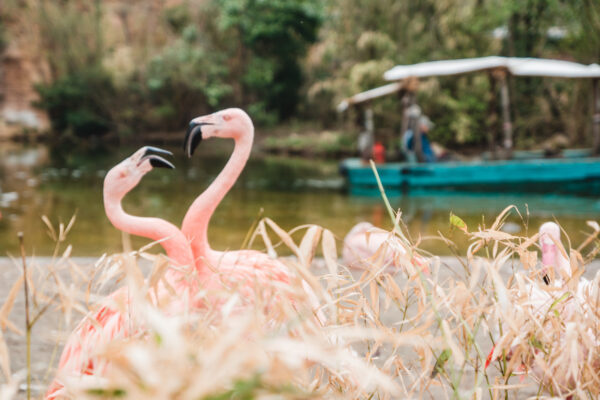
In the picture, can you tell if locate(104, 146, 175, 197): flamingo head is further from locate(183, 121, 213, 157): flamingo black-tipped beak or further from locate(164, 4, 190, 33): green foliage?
locate(164, 4, 190, 33): green foliage

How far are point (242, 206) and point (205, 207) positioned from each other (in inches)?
269

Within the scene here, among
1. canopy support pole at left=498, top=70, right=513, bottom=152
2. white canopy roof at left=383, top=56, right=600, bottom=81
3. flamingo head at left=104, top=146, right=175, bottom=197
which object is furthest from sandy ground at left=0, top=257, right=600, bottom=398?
canopy support pole at left=498, top=70, right=513, bottom=152

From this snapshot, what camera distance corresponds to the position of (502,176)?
10.3 metres

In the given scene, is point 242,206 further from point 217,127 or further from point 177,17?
point 177,17

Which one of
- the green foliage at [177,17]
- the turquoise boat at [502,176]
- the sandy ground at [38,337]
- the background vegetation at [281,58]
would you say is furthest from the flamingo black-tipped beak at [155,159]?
the green foliage at [177,17]

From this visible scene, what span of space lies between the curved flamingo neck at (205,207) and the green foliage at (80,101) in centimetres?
2551

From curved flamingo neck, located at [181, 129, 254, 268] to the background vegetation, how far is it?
15.5 metres

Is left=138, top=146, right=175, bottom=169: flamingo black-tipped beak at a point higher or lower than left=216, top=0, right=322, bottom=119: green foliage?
lower

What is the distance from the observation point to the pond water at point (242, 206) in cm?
656

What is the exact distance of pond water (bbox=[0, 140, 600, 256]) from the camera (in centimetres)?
656

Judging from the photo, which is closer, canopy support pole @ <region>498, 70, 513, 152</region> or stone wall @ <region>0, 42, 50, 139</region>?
canopy support pole @ <region>498, 70, 513, 152</region>

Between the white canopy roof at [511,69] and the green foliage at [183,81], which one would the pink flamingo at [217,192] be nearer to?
the white canopy roof at [511,69]

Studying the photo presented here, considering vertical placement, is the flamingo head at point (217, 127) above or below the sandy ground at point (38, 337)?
above

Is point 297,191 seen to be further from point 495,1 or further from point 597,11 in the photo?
point 495,1
